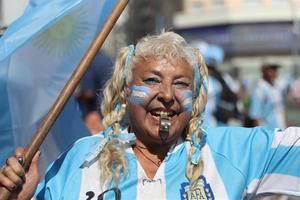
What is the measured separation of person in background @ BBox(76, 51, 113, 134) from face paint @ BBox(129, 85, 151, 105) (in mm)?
2844

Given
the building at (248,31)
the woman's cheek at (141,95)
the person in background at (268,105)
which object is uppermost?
the woman's cheek at (141,95)

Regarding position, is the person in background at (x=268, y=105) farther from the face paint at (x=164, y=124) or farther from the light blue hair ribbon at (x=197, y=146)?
the face paint at (x=164, y=124)

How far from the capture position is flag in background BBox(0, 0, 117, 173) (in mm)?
3720

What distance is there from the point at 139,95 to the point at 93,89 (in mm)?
3391

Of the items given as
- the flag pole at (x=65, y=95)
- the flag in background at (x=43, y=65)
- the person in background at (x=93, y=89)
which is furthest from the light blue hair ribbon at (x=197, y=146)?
the person in background at (x=93, y=89)

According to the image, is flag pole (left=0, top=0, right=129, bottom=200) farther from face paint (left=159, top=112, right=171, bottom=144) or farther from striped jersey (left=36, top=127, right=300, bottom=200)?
face paint (left=159, top=112, right=171, bottom=144)

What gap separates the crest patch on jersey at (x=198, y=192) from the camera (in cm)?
321

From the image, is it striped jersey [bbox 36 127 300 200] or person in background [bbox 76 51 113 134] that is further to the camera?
person in background [bbox 76 51 113 134]

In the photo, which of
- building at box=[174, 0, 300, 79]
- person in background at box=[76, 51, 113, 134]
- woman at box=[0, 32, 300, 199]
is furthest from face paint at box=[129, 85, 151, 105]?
building at box=[174, 0, 300, 79]

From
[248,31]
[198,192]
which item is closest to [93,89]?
[198,192]

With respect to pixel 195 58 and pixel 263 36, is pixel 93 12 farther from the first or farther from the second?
pixel 263 36

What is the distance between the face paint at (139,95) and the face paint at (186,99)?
12 centimetres

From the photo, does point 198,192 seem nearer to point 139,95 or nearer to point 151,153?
point 151,153

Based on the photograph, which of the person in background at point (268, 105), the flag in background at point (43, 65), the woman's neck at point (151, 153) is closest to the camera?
the woman's neck at point (151, 153)
